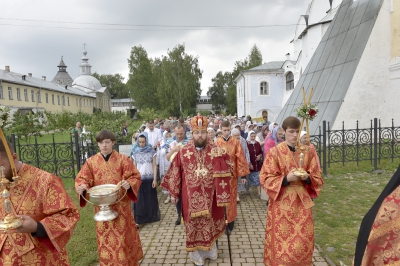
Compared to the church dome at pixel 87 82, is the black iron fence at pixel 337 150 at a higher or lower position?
lower

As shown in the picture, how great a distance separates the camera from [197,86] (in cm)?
4500

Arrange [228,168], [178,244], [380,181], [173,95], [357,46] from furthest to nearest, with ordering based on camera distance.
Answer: [173,95], [357,46], [380,181], [178,244], [228,168]

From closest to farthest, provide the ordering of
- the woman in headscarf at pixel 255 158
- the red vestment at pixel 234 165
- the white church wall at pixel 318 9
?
the red vestment at pixel 234 165 < the woman in headscarf at pixel 255 158 < the white church wall at pixel 318 9

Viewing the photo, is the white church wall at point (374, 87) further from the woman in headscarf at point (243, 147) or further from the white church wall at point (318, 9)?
the white church wall at point (318, 9)

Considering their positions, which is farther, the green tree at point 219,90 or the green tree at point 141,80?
the green tree at point 219,90

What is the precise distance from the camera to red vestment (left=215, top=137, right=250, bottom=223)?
5.48 m

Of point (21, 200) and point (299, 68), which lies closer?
point (21, 200)

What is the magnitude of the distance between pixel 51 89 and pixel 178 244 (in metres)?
45.8

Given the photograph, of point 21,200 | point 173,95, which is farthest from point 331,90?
point 173,95

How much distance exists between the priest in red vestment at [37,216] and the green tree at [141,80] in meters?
46.4

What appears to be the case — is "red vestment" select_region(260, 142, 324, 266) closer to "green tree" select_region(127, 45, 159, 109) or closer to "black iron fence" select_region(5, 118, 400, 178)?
"black iron fence" select_region(5, 118, 400, 178)

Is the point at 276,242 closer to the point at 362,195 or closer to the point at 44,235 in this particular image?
the point at 44,235

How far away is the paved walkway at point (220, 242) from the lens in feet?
14.3

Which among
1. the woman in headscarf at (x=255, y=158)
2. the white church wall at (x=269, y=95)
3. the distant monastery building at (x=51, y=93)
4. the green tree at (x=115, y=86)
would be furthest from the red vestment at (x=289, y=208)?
the green tree at (x=115, y=86)
